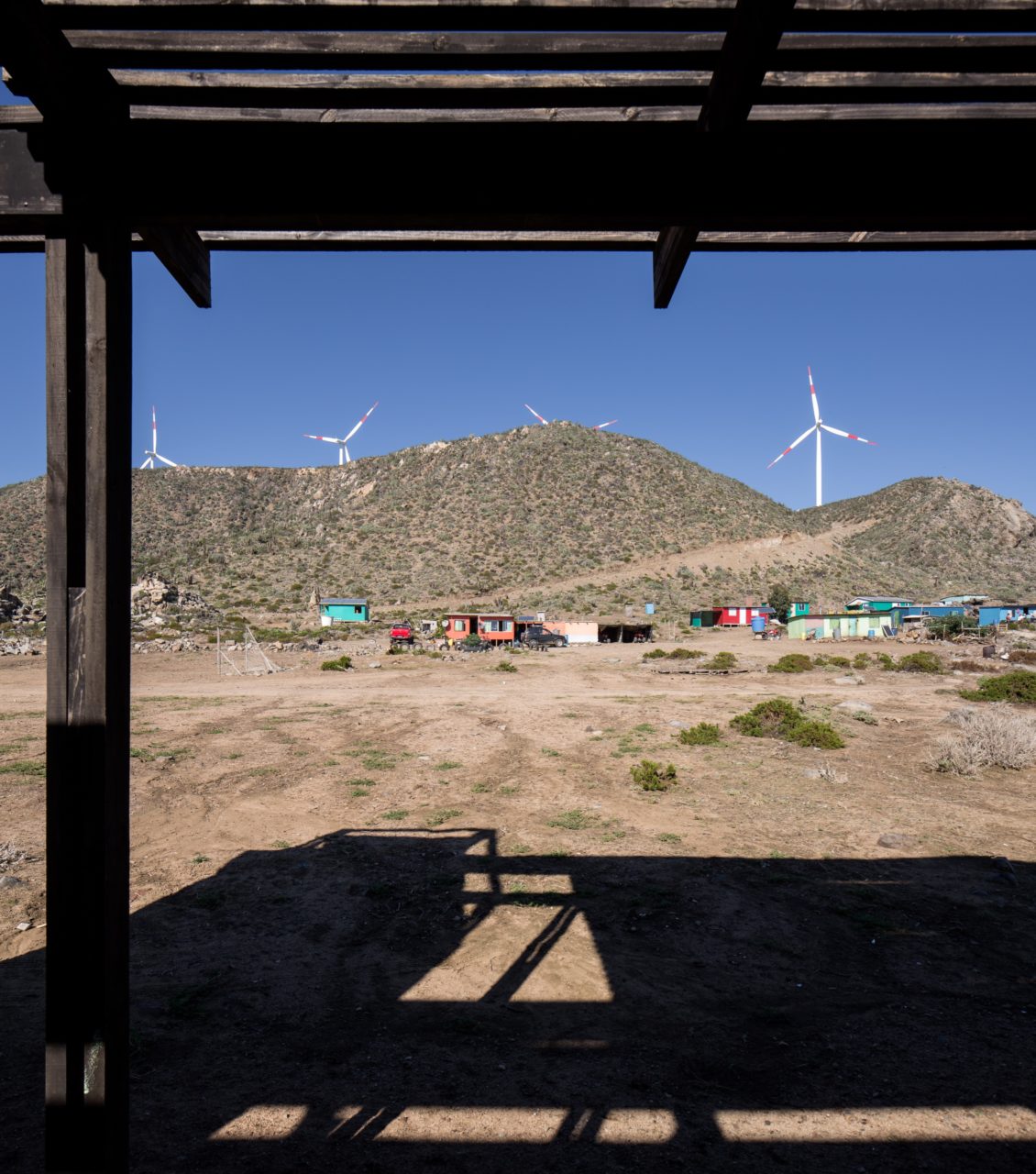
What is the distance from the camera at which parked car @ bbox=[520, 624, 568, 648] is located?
4528 centimetres

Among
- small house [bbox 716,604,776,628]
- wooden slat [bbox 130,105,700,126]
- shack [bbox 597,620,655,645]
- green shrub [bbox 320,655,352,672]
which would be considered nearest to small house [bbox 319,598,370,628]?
shack [bbox 597,620,655,645]

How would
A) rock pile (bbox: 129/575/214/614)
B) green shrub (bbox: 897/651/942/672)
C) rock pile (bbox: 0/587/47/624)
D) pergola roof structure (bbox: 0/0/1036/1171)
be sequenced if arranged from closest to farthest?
pergola roof structure (bbox: 0/0/1036/1171) → green shrub (bbox: 897/651/942/672) → rock pile (bbox: 0/587/47/624) → rock pile (bbox: 129/575/214/614)

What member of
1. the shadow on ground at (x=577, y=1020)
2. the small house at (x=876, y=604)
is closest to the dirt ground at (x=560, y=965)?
the shadow on ground at (x=577, y=1020)

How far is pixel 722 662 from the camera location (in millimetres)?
32312

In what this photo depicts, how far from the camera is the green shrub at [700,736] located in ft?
48.8

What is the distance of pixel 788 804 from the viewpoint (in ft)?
35.0

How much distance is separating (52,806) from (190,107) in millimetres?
2628

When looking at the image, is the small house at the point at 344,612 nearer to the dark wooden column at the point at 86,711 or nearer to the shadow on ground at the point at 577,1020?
the shadow on ground at the point at 577,1020

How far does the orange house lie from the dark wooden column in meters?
43.4

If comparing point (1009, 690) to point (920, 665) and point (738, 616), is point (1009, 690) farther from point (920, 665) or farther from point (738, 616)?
point (738, 616)

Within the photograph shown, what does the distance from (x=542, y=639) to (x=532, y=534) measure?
140 feet

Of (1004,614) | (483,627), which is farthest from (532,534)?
(1004,614)

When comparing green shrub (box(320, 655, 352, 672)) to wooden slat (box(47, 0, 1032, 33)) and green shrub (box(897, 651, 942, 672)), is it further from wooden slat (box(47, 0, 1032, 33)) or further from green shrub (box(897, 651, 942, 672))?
wooden slat (box(47, 0, 1032, 33))

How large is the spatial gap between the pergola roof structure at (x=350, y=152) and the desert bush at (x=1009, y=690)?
72.0 ft
